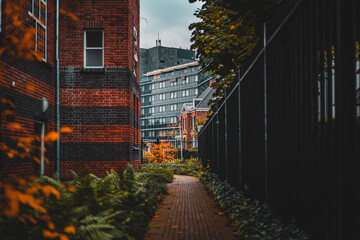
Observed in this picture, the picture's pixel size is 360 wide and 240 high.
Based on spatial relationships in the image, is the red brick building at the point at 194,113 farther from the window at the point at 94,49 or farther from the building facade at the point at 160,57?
the building facade at the point at 160,57

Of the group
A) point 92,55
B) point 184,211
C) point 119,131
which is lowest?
point 184,211

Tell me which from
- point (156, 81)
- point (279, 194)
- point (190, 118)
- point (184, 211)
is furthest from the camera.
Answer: point (156, 81)

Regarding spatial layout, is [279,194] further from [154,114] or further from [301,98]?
[154,114]

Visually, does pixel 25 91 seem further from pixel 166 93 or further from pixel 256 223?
pixel 166 93

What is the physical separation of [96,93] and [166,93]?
81257mm

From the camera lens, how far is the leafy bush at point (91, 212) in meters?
3.43

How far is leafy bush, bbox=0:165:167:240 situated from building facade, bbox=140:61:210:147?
2949 inches

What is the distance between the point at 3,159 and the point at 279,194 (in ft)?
19.7

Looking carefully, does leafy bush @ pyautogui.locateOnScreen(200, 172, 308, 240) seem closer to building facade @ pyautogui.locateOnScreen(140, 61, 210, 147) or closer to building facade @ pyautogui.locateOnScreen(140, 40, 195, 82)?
building facade @ pyautogui.locateOnScreen(140, 61, 210, 147)

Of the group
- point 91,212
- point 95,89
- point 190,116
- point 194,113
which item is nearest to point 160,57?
point 190,116

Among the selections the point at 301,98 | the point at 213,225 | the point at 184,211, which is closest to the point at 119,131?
the point at 184,211

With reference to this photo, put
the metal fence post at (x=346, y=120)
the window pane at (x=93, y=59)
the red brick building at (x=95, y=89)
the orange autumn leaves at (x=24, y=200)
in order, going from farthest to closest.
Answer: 1. the window pane at (x=93, y=59)
2. the red brick building at (x=95, y=89)
3. the metal fence post at (x=346, y=120)
4. the orange autumn leaves at (x=24, y=200)

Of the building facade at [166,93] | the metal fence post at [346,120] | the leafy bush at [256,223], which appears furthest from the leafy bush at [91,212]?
the building facade at [166,93]

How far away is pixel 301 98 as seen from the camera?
11.6 ft
